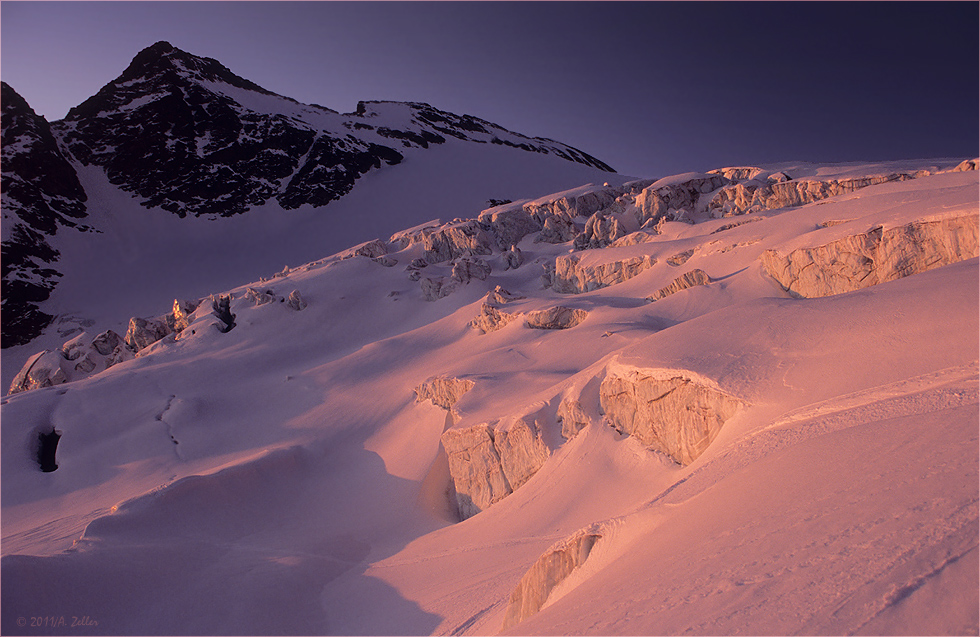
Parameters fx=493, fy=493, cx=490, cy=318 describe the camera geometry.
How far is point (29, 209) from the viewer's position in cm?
4138

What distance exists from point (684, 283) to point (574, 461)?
7.88 metres

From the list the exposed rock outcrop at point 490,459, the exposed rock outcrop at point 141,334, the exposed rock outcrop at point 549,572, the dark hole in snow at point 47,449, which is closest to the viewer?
the exposed rock outcrop at point 549,572

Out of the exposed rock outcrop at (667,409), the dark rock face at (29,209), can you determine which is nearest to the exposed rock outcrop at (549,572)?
the exposed rock outcrop at (667,409)

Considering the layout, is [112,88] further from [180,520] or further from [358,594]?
[358,594]

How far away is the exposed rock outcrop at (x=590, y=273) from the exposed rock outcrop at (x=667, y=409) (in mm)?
10540

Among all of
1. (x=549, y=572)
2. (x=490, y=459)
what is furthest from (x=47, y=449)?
(x=549, y=572)

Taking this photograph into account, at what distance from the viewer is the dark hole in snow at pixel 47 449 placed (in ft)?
43.6

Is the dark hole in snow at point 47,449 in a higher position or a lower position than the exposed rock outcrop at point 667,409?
lower

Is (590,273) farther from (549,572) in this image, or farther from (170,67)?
(170,67)

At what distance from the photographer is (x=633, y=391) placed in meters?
7.22

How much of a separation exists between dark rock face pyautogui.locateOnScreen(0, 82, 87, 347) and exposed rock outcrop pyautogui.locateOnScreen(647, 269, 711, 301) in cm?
3884

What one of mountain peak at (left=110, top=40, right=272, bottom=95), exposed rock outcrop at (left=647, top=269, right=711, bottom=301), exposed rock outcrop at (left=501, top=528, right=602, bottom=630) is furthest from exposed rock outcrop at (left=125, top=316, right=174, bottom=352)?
mountain peak at (left=110, top=40, right=272, bottom=95)

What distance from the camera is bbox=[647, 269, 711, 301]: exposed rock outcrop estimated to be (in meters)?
13.3

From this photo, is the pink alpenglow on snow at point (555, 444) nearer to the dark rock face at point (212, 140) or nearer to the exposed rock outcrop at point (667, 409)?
the exposed rock outcrop at point (667, 409)
